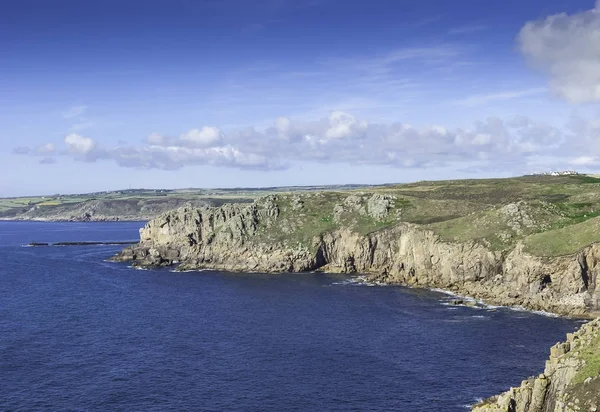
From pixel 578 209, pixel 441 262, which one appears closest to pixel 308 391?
pixel 441 262

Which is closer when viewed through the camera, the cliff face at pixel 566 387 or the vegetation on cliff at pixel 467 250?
the cliff face at pixel 566 387

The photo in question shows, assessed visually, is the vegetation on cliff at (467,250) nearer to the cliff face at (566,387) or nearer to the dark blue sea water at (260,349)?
the dark blue sea water at (260,349)

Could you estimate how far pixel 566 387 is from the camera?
200 ft

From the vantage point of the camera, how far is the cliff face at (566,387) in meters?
58.2

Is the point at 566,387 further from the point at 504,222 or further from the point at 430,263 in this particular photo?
the point at 430,263

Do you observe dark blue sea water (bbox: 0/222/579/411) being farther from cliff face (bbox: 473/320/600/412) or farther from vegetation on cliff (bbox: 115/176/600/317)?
cliff face (bbox: 473/320/600/412)

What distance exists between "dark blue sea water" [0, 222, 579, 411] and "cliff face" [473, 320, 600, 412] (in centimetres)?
1236

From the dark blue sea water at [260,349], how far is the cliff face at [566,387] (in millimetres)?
12362

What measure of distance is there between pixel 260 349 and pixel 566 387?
183ft

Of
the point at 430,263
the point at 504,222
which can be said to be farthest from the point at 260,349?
the point at 504,222

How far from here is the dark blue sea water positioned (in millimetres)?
81000

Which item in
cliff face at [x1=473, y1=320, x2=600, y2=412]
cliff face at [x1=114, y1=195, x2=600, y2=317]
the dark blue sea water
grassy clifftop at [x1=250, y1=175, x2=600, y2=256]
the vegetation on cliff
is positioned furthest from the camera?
grassy clifftop at [x1=250, y1=175, x2=600, y2=256]

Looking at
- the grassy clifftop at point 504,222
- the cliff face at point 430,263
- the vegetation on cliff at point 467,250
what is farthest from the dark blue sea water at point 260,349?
the grassy clifftop at point 504,222

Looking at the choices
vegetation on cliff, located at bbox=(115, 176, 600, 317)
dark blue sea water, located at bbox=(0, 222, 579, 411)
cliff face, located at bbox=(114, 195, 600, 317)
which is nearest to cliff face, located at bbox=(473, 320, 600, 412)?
dark blue sea water, located at bbox=(0, 222, 579, 411)
